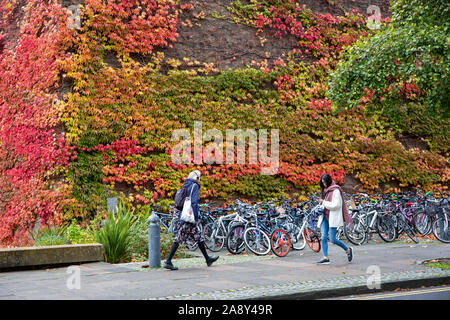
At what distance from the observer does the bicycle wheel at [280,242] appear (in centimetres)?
1081

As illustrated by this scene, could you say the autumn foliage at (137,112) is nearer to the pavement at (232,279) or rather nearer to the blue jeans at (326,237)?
the blue jeans at (326,237)

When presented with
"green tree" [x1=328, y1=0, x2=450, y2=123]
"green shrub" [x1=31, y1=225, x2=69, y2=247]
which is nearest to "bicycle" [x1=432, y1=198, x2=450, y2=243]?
"green tree" [x1=328, y1=0, x2=450, y2=123]

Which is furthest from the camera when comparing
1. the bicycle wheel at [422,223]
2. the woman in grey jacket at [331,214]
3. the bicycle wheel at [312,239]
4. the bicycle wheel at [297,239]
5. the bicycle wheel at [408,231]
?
the bicycle wheel at [422,223]

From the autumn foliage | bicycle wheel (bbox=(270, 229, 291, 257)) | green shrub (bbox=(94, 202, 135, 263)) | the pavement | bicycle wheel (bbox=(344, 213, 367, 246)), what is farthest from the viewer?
the autumn foliage

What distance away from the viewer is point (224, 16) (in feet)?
55.1

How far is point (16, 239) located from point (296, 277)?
8955mm

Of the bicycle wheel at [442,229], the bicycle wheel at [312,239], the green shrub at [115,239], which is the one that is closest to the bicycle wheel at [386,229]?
the bicycle wheel at [442,229]

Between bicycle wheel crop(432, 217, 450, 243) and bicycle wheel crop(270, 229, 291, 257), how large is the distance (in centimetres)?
467

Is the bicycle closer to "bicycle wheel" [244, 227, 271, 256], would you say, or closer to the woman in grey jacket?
the woman in grey jacket

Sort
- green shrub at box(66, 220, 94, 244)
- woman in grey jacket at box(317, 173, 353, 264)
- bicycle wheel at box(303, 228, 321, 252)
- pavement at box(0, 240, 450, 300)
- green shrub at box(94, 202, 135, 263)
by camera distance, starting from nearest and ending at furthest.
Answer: pavement at box(0, 240, 450, 300)
woman in grey jacket at box(317, 173, 353, 264)
green shrub at box(94, 202, 135, 263)
green shrub at box(66, 220, 94, 244)
bicycle wheel at box(303, 228, 321, 252)

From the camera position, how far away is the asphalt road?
6777mm

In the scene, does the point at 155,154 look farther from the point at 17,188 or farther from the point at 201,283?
the point at 201,283

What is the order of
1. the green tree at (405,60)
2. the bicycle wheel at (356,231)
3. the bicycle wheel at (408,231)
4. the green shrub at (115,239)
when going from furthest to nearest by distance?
the bicycle wheel at (408,231)
the bicycle wheel at (356,231)
the green shrub at (115,239)
the green tree at (405,60)

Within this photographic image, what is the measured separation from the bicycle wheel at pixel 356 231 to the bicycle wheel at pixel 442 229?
78.7 inches
